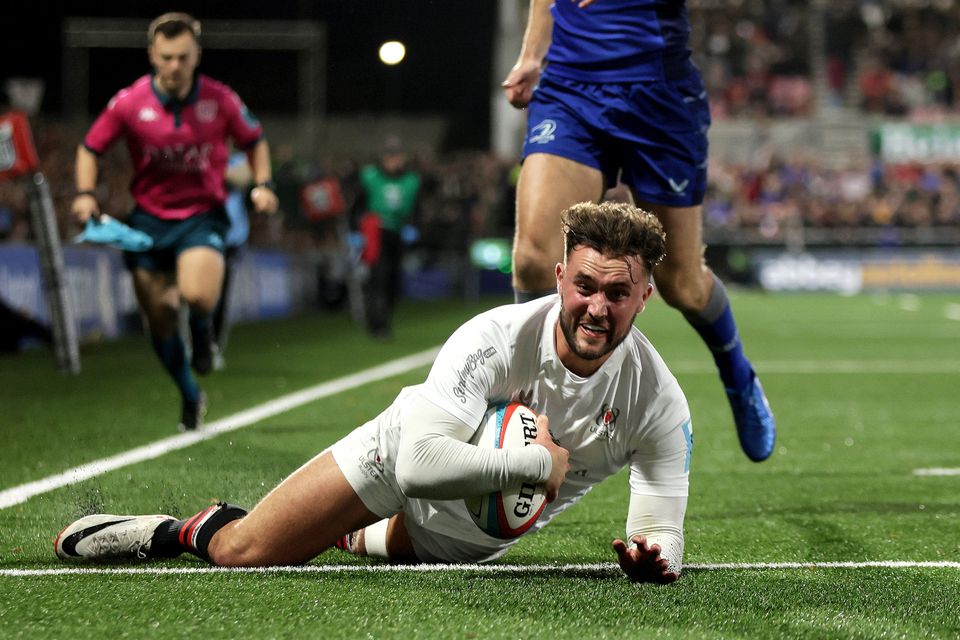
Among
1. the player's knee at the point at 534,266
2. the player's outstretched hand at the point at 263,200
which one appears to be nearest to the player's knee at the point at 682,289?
the player's knee at the point at 534,266

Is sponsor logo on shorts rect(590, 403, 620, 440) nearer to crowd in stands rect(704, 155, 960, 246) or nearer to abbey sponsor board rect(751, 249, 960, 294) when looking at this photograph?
crowd in stands rect(704, 155, 960, 246)

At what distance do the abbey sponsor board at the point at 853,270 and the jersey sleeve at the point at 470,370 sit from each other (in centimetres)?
2606

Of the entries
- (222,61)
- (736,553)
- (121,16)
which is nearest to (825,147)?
(222,61)

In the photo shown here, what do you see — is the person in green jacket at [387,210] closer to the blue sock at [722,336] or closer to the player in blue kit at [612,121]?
the blue sock at [722,336]

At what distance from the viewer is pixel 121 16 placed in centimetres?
2255

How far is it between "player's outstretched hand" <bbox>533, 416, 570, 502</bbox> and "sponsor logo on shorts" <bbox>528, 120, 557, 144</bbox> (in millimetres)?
1437

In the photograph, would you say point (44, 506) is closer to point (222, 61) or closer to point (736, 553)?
point (736, 553)

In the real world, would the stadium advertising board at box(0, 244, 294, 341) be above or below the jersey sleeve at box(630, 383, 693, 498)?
below

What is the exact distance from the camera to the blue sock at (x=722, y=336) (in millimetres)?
5266

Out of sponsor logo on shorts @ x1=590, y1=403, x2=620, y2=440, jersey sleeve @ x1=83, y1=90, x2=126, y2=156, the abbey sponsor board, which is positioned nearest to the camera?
sponsor logo on shorts @ x1=590, y1=403, x2=620, y2=440

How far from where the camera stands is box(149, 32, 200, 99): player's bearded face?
22.8ft

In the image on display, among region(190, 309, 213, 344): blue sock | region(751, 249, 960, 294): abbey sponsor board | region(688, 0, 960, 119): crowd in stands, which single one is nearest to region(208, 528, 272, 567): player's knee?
region(190, 309, 213, 344): blue sock

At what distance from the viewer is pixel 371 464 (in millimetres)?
3779

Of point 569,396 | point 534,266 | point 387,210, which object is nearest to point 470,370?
point 569,396
